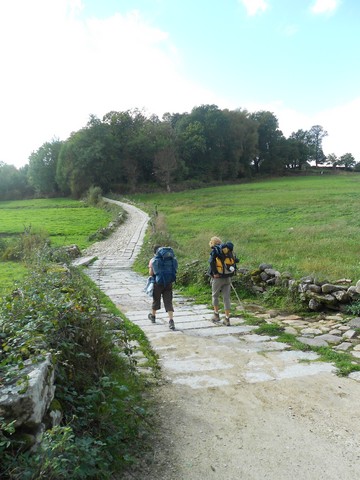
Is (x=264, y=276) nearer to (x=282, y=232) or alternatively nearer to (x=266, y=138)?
(x=282, y=232)

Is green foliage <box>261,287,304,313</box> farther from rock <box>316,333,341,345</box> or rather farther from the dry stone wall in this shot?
rock <box>316,333,341,345</box>

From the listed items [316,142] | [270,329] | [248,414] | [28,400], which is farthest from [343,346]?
[316,142]

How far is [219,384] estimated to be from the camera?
16.2ft

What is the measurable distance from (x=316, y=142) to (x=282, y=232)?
90796 millimetres

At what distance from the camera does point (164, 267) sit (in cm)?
793

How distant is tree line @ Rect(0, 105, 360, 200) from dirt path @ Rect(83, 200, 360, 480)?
165ft

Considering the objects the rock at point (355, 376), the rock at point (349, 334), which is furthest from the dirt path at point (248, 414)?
the rock at point (349, 334)

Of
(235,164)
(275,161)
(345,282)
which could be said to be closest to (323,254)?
(345,282)

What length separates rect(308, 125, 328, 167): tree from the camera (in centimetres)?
9925

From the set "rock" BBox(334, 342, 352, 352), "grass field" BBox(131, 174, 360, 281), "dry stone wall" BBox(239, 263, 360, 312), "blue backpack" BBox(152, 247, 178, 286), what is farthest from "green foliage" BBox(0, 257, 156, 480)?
"grass field" BBox(131, 174, 360, 281)

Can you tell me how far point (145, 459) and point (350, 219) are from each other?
22293 millimetres

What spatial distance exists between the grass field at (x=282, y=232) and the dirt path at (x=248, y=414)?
4.58 m

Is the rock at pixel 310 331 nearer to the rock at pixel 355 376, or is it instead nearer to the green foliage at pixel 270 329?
the green foliage at pixel 270 329

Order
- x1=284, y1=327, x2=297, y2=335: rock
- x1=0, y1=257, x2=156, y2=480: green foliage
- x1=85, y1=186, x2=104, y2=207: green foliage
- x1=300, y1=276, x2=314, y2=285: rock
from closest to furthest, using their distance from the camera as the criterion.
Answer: x1=0, y1=257, x2=156, y2=480: green foliage → x1=284, y1=327, x2=297, y2=335: rock → x1=300, y1=276, x2=314, y2=285: rock → x1=85, y1=186, x2=104, y2=207: green foliage
